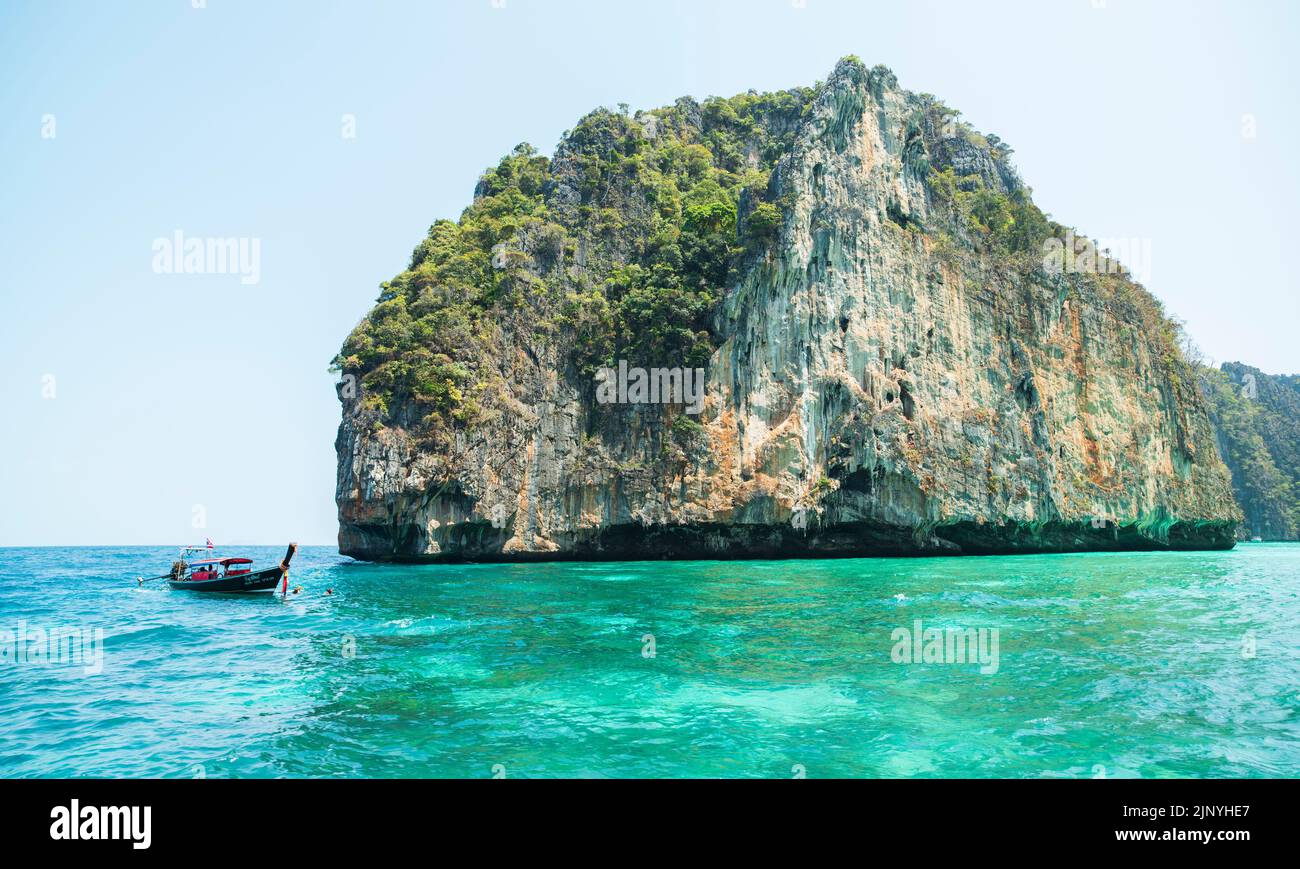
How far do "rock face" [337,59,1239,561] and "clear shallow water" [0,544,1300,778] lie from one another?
14893 mm

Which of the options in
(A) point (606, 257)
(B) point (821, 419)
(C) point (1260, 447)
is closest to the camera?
(B) point (821, 419)

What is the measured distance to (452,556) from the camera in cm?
4016

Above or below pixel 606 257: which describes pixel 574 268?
below

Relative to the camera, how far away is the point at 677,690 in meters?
12.6

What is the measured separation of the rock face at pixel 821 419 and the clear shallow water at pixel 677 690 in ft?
48.9

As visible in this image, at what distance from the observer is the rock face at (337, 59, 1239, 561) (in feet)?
127

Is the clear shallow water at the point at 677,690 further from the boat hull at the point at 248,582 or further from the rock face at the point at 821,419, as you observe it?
the rock face at the point at 821,419

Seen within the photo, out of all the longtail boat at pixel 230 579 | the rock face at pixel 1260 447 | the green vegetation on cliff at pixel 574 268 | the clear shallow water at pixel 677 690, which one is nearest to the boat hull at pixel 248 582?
the longtail boat at pixel 230 579

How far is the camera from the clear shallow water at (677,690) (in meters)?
9.38

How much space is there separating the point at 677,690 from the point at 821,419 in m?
28.9

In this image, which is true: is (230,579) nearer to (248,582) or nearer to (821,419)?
(248,582)

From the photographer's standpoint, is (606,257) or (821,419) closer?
(821,419)

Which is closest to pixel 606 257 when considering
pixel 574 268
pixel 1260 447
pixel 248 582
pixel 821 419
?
pixel 574 268
